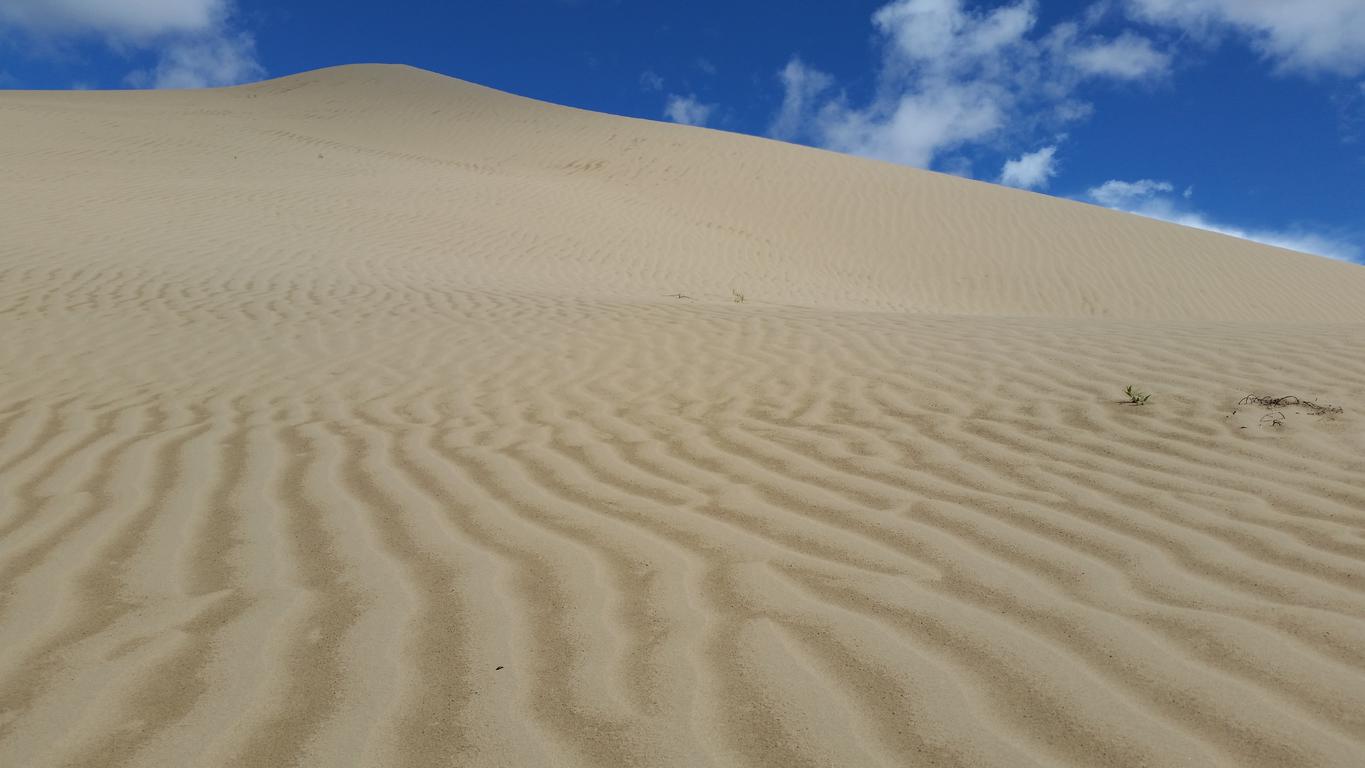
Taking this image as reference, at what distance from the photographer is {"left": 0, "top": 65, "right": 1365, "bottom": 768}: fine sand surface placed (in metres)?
1.89

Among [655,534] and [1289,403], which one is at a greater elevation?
[1289,403]

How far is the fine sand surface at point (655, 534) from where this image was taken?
189 centimetres

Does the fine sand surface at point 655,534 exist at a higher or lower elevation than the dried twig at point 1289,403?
lower

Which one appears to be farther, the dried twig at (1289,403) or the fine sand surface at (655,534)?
the dried twig at (1289,403)

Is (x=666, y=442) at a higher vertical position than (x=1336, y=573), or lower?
lower

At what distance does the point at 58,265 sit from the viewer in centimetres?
920

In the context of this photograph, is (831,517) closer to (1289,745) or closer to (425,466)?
(1289,745)

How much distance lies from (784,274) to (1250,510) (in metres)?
12.6

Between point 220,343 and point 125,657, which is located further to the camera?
point 220,343

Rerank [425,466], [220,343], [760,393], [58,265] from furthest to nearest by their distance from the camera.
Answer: [58,265], [220,343], [760,393], [425,466]

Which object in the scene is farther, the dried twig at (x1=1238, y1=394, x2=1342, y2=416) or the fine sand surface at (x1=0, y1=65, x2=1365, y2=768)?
the dried twig at (x1=1238, y1=394, x2=1342, y2=416)

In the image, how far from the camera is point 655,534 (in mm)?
2953

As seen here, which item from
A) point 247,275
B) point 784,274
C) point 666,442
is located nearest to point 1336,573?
point 666,442

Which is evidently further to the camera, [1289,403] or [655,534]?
[1289,403]
